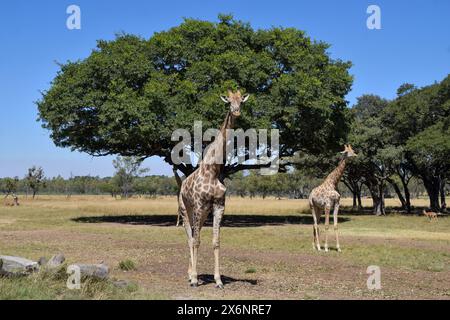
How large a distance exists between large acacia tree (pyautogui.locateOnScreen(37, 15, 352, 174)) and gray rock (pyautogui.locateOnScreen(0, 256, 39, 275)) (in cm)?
1679

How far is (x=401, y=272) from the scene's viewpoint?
12609 millimetres

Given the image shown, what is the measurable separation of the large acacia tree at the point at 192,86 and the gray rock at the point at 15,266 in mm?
16788

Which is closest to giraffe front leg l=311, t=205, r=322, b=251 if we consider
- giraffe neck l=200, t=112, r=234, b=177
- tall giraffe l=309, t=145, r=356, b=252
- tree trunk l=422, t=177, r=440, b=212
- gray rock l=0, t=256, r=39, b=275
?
tall giraffe l=309, t=145, r=356, b=252

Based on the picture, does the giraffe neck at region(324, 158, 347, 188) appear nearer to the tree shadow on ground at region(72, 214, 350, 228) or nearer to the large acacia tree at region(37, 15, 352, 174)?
the large acacia tree at region(37, 15, 352, 174)

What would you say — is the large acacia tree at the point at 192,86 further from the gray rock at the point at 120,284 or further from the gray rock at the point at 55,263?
the gray rock at the point at 120,284

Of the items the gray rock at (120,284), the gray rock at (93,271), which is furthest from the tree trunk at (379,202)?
the gray rock at (93,271)

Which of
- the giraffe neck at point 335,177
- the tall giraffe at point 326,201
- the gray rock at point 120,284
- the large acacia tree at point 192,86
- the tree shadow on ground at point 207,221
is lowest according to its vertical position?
the tree shadow on ground at point 207,221

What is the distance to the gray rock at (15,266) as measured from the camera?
9.30 metres

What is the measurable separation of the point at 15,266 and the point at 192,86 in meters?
19.2

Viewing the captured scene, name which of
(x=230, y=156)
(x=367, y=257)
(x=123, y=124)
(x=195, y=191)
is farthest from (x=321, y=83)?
(x=195, y=191)

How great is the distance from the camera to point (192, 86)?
27.6 metres

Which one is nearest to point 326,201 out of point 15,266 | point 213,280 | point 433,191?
point 213,280
